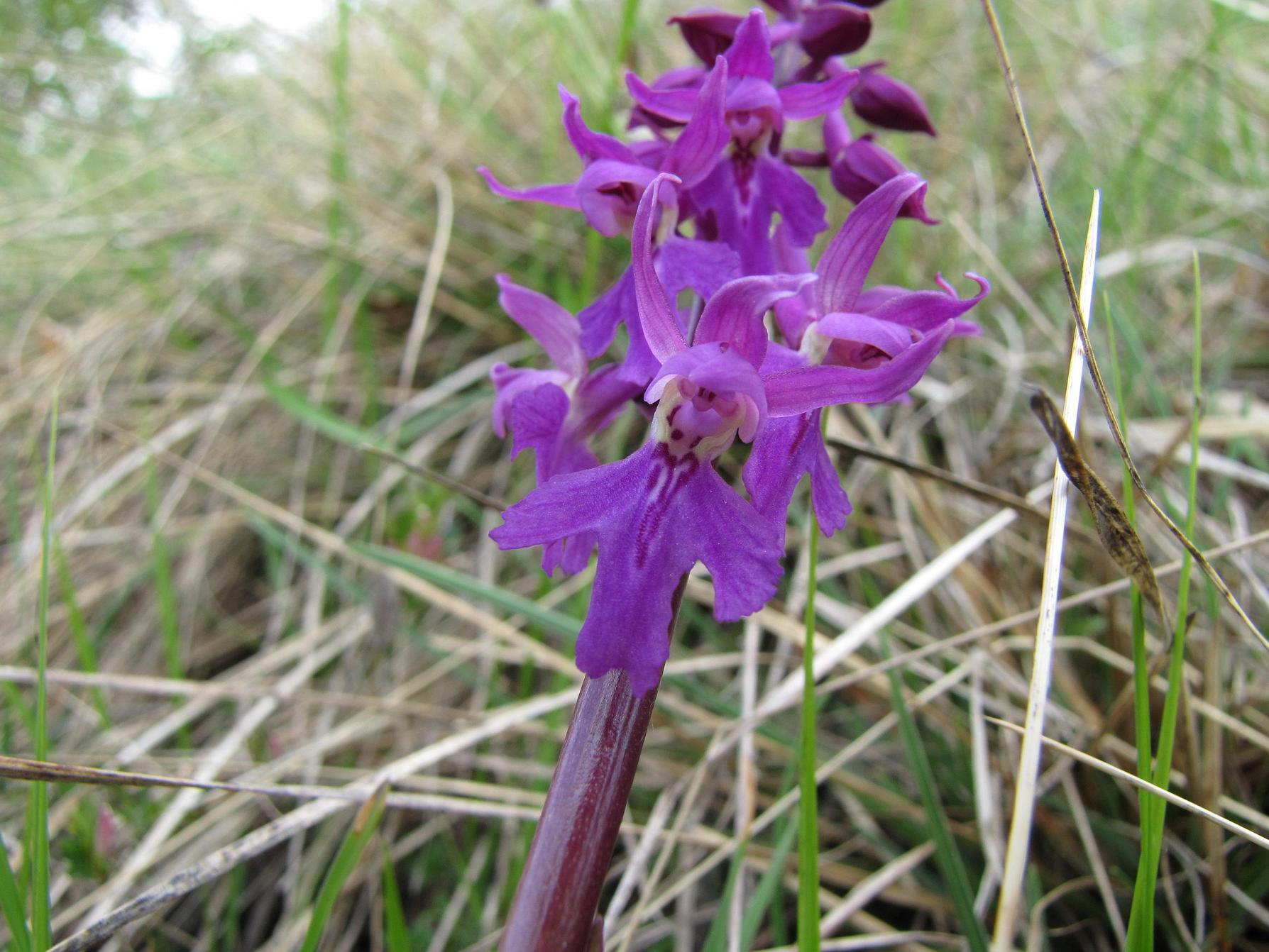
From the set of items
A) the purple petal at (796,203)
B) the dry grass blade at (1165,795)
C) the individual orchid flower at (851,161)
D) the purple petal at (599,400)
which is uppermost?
the individual orchid flower at (851,161)

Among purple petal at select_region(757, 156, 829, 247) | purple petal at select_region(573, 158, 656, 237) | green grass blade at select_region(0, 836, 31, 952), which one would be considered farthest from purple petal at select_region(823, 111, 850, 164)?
green grass blade at select_region(0, 836, 31, 952)

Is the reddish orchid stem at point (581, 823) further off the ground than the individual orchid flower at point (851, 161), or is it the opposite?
the individual orchid flower at point (851, 161)

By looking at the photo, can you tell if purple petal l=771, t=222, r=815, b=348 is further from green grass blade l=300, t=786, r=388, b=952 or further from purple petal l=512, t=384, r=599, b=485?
green grass blade l=300, t=786, r=388, b=952

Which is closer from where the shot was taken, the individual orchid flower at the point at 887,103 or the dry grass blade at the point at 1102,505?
the dry grass blade at the point at 1102,505

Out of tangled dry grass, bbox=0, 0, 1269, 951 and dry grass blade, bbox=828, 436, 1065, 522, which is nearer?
A: dry grass blade, bbox=828, 436, 1065, 522

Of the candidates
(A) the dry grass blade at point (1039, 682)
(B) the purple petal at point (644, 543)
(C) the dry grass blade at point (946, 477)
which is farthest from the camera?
(C) the dry grass blade at point (946, 477)

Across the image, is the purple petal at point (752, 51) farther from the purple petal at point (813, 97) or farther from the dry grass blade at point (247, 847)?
the dry grass blade at point (247, 847)

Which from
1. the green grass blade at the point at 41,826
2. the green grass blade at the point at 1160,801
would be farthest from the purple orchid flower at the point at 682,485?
the green grass blade at the point at 41,826

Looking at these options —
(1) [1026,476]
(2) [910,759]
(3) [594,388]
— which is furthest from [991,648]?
(3) [594,388]
